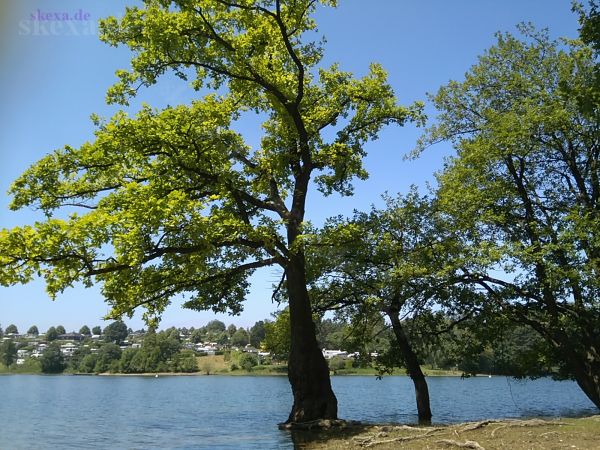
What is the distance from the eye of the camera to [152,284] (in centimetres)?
1883

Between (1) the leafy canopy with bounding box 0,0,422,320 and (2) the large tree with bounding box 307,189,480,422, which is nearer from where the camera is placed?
(1) the leafy canopy with bounding box 0,0,422,320

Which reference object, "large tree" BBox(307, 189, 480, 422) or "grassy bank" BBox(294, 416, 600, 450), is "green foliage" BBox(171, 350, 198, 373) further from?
"grassy bank" BBox(294, 416, 600, 450)

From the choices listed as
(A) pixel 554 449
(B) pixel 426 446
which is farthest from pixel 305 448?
(A) pixel 554 449

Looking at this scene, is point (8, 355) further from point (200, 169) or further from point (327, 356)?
point (200, 169)

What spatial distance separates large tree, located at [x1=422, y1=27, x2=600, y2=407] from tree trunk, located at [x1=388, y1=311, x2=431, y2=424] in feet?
15.6

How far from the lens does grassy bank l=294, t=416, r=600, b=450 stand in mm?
12898

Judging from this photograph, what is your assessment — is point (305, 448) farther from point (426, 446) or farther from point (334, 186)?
point (334, 186)

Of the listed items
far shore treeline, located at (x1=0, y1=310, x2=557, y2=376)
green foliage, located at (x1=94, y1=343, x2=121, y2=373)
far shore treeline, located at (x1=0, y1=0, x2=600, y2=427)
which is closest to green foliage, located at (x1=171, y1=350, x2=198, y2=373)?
far shore treeline, located at (x1=0, y1=310, x2=557, y2=376)

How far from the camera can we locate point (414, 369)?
1003 inches

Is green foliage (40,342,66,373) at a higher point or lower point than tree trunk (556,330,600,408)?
higher

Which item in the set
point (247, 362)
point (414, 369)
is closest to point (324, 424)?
point (414, 369)

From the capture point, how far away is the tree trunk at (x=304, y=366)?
63.1ft

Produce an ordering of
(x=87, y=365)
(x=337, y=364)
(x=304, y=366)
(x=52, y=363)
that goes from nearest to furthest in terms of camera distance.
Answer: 1. (x=304, y=366)
2. (x=337, y=364)
3. (x=87, y=365)
4. (x=52, y=363)

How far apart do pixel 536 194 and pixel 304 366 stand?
1435cm
